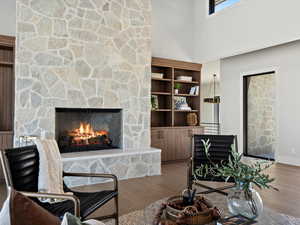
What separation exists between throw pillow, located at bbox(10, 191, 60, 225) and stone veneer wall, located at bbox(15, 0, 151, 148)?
10.1ft

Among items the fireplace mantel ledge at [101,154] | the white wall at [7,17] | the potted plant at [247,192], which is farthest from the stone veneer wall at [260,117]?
the white wall at [7,17]

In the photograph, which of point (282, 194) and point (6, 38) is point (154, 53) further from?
point (282, 194)

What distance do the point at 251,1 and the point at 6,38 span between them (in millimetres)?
4916

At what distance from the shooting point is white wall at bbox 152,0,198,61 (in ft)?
19.5

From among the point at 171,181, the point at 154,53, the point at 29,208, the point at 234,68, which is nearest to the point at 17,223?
the point at 29,208

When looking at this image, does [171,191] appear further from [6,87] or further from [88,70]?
[6,87]

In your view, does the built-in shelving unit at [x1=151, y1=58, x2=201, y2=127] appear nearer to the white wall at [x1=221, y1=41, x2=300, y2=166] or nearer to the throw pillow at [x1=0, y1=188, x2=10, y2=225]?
the white wall at [x1=221, y1=41, x2=300, y2=166]

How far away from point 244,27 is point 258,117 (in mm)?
2591

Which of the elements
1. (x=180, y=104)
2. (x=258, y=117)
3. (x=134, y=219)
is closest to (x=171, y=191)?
(x=134, y=219)

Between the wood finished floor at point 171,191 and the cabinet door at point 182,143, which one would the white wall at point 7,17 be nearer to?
the wood finished floor at point 171,191

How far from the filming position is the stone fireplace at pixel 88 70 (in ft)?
12.2

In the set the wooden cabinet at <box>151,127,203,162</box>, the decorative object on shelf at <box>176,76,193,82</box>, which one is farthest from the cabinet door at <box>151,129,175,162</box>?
the decorative object on shelf at <box>176,76,193,82</box>

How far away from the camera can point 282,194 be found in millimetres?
3359

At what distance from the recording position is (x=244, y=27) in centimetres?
527
